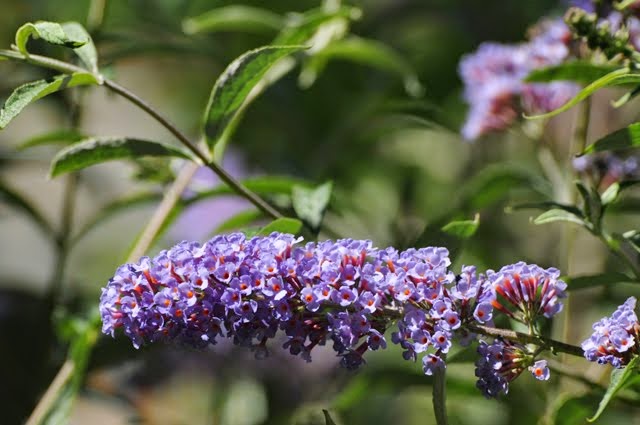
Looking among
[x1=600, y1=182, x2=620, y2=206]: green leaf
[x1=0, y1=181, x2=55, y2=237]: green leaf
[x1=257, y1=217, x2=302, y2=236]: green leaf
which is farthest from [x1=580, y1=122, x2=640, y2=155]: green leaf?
[x1=0, y1=181, x2=55, y2=237]: green leaf

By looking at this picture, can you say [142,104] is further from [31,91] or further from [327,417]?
[327,417]

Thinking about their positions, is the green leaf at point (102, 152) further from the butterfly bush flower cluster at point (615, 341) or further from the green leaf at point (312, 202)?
the butterfly bush flower cluster at point (615, 341)

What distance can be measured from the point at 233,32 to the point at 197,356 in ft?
3.07

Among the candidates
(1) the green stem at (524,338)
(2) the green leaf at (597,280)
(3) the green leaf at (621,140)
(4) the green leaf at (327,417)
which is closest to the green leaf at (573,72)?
(3) the green leaf at (621,140)

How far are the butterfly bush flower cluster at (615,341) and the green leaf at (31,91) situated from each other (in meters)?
0.55

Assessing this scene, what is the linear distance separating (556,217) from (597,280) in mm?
103

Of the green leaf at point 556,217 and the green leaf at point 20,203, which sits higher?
the green leaf at point 556,217

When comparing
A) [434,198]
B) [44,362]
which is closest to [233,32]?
[434,198]

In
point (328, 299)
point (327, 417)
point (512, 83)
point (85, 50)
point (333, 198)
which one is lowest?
point (327, 417)

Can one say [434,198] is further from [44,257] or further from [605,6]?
[44,257]

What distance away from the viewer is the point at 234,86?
3.27ft

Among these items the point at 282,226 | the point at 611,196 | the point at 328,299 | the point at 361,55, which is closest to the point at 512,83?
the point at 361,55

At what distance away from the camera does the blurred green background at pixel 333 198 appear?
1370 mm

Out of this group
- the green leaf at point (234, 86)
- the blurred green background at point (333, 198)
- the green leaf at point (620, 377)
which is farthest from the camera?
the blurred green background at point (333, 198)
